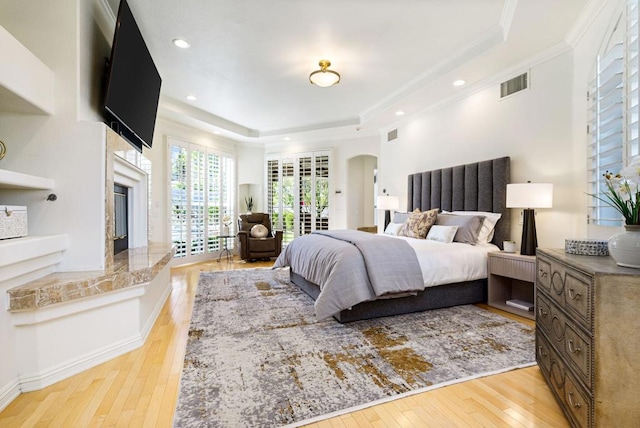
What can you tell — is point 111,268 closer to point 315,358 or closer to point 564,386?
point 315,358

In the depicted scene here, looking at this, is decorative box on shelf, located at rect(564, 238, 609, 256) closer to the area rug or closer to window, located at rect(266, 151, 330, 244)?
the area rug

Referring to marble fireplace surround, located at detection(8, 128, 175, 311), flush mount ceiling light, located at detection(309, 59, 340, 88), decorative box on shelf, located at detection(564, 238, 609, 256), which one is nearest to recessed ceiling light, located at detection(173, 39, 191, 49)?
marble fireplace surround, located at detection(8, 128, 175, 311)

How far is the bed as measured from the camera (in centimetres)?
283

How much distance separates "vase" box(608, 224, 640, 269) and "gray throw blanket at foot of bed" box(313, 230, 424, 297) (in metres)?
1.60

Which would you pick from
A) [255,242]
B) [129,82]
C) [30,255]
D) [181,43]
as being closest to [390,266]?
[30,255]

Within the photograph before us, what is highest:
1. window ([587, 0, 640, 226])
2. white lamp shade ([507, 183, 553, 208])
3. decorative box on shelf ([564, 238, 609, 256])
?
window ([587, 0, 640, 226])

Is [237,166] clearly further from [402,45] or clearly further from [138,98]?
[402,45]

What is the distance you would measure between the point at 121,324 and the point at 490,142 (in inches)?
170

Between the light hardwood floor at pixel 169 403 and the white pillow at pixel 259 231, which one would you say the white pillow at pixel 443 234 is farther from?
the white pillow at pixel 259 231

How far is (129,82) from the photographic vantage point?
2719 mm

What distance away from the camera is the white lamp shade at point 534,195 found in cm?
298

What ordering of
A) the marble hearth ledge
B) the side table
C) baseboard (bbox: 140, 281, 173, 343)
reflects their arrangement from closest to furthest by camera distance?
1. the marble hearth ledge
2. baseboard (bbox: 140, 281, 173, 343)
3. the side table

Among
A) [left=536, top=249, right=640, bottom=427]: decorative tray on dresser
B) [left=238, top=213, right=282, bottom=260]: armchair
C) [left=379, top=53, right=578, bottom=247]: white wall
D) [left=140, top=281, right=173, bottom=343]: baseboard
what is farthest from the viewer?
[left=238, top=213, right=282, bottom=260]: armchair

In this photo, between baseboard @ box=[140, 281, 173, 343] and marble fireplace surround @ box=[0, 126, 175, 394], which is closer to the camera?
marble fireplace surround @ box=[0, 126, 175, 394]
